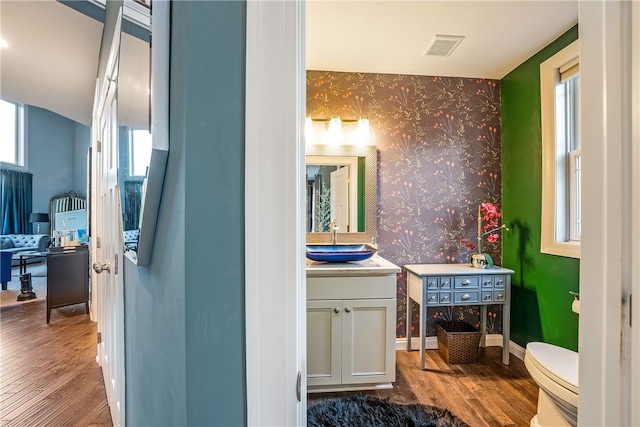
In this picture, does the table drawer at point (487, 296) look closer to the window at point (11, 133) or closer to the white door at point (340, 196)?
the white door at point (340, 196)

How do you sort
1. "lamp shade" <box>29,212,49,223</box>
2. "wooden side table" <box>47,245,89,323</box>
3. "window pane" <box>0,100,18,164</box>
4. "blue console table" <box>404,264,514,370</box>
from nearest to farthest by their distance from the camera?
"blue console table" <box>404,264,514,370</box>, "wooden side table" <box>47,245,89,323</box>, "window pane" <box>0,100,18,164</box>, "lamp shade" <box>29,212,49,223</box>

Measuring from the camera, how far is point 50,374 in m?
2.33

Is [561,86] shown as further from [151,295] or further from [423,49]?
[151,295]

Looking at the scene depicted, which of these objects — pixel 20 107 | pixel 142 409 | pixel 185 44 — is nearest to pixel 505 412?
pixel 142 409

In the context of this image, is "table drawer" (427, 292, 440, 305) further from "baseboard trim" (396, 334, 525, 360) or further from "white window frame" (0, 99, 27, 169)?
"white window frame" (0, 99, 27, 169)

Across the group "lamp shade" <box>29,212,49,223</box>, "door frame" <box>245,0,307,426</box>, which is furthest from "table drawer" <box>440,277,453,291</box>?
"lamp shade" <box>29,212,49,223</box>

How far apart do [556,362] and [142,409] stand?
1817mm

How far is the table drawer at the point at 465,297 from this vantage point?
2.44 m

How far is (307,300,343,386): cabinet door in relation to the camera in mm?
2090

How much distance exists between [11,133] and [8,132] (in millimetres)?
93

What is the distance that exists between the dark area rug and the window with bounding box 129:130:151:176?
1.63 meters

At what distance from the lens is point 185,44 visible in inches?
21.4

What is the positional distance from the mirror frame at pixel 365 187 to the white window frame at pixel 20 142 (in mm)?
7631

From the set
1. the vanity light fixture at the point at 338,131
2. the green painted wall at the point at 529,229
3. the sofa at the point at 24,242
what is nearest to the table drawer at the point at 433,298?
the green painted wall at the point at 529,229
